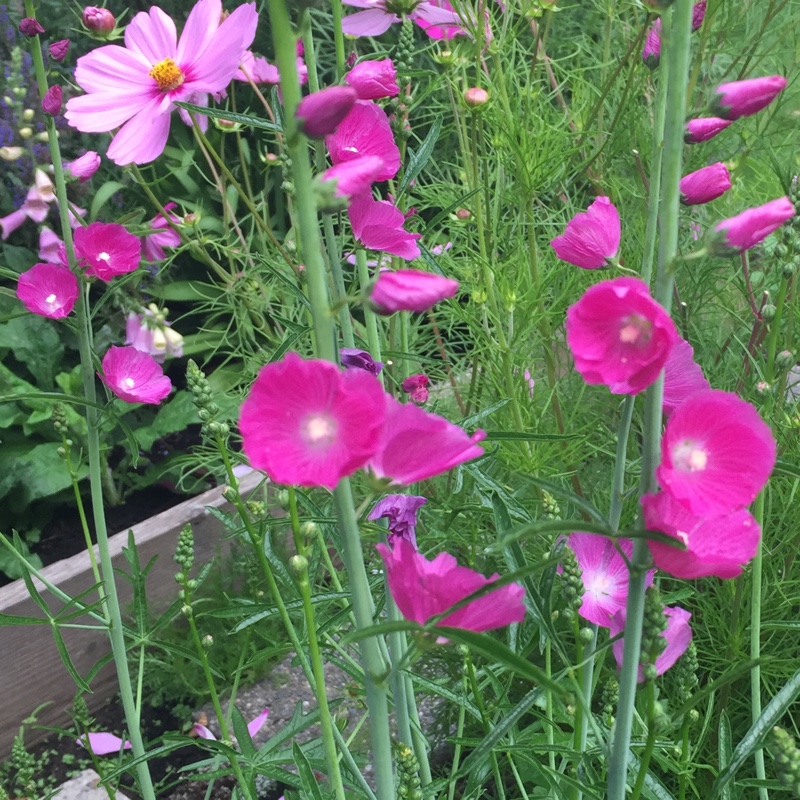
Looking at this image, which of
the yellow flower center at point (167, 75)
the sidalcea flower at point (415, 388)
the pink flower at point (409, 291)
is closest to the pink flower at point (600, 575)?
the sidalcea flower at point (415, 388)

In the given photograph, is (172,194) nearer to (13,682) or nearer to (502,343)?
(13,682)

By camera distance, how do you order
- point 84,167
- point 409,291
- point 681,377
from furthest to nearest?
point 84,167 < point 681,377 < point 409,291

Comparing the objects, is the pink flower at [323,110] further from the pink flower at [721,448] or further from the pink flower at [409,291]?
the pink flower at [721,448]

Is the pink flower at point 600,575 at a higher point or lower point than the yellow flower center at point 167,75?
lower

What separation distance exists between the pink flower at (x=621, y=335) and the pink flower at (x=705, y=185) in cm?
13

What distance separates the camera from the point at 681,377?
1.47 ft

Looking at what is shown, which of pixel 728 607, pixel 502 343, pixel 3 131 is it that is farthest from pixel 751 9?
pixel 3 131

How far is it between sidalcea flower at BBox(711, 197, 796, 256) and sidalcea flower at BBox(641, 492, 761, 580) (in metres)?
0.12

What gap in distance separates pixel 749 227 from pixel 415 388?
44 centimetres

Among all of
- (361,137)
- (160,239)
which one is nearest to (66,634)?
(160,239)

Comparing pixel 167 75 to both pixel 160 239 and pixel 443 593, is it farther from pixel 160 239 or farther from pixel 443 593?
pixel 160 239

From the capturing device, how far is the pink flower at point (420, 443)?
1.20 feet

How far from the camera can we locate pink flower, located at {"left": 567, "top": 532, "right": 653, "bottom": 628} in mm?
607

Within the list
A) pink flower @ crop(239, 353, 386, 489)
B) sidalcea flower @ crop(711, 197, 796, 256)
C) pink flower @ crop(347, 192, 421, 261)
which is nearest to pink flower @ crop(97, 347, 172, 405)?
pink flower @ crop(347, 192, 421, 261)
